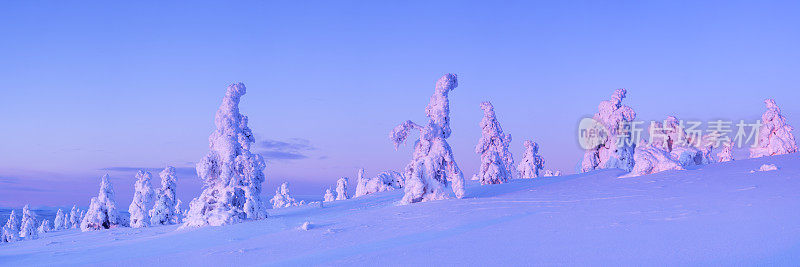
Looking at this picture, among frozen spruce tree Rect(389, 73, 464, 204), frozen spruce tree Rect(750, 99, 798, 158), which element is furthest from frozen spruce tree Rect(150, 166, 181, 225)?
frozen spruce tree Rect(750, 99, 798, 158)

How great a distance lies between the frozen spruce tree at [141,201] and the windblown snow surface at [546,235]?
3477 cm

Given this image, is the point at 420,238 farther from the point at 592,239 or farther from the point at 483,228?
the point at 592,239

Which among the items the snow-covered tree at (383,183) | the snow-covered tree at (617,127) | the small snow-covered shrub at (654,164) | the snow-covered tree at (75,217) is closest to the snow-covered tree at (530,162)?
the snow-covered tree at (617,127)

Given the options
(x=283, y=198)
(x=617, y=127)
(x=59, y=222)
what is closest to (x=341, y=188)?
(x=283, y=198)

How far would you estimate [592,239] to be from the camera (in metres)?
10.6

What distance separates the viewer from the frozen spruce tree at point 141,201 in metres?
50.7

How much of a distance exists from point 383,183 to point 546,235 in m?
42.4

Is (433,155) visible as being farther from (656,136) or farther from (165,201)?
(165,201)

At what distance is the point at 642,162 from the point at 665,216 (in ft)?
51.5

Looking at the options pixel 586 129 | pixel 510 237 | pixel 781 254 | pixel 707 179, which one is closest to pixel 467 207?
pixel 510 237

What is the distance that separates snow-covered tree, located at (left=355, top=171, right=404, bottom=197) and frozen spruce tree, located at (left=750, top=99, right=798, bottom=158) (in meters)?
33.0

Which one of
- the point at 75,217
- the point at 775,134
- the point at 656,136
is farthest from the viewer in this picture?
the point at 75,217

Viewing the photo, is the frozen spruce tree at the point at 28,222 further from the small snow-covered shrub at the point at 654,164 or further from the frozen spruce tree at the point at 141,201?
the small snow-covered shrub at the point at 654,164

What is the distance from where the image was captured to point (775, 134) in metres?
45.9
